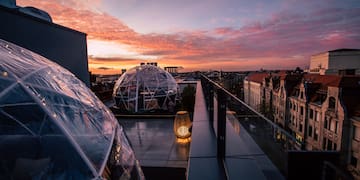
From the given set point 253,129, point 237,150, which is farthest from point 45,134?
point 253,129

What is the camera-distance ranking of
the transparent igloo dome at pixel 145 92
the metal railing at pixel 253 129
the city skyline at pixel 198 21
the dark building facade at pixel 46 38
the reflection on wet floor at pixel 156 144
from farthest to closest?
the transparent igloo dome at pixel 145 92
the city skyline at pixel 198 21
the reflection on wet floor at pixel 156 144
the dark building facade at pixel 46 38
the metal railing at pixel 253 129

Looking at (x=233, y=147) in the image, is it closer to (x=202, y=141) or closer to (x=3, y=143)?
(x=202, y=141)

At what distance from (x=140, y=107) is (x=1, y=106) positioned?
10241 millimetres

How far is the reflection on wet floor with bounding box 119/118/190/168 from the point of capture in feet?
15.8

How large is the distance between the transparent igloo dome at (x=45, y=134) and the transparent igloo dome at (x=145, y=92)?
9.28 metres

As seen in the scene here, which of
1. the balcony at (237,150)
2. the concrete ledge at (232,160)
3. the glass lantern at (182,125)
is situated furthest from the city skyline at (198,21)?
the concrete ledge at (232,160)

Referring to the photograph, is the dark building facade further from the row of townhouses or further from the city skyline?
the row of townhouses

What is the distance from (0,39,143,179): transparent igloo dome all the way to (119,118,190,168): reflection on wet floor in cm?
360

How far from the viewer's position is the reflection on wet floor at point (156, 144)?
4805mm

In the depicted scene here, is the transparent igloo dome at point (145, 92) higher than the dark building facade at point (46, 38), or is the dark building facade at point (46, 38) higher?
the dark building facade at point (46, 38)

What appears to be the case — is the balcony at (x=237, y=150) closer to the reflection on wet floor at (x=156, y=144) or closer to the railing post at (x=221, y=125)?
the railing post at (x=221, y=125)

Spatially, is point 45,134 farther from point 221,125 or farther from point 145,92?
point 145,92

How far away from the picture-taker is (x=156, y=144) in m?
5.78

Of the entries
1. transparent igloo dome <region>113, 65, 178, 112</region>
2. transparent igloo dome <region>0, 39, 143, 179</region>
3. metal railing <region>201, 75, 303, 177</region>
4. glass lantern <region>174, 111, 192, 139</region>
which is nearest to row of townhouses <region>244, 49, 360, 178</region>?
glass lantern <region>174, 111, 192, 139</region>
